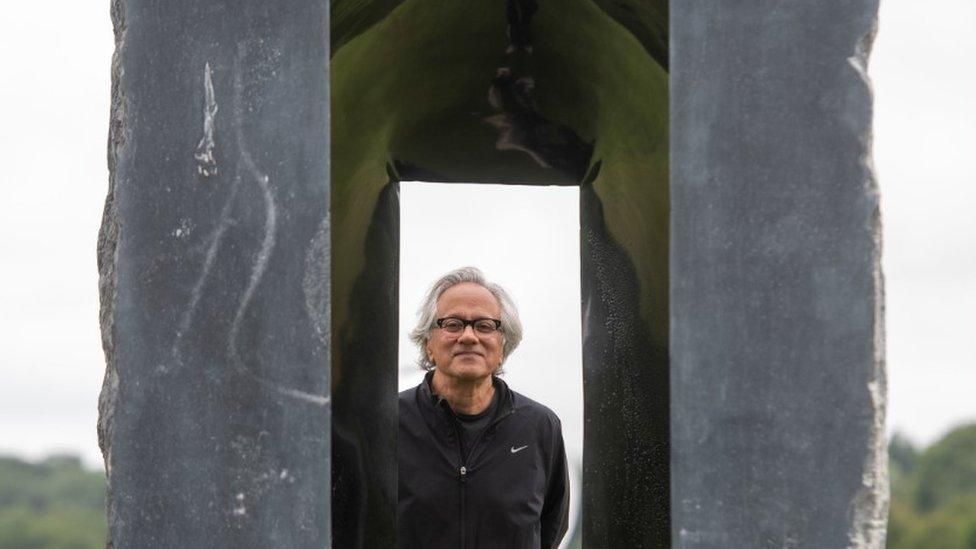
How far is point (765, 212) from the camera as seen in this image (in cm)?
337

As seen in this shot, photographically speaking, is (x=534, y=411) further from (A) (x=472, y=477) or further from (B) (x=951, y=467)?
(B) (x=951, y=467)

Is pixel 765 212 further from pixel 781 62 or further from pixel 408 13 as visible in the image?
pixel 408 13

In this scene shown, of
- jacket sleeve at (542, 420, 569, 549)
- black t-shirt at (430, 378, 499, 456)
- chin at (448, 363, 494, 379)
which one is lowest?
jacket sleeve at (542, 420, 569, 549)

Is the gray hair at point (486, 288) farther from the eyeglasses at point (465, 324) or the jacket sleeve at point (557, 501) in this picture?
the jacket sleeve at point (557, 501)

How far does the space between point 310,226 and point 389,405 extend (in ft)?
6.82

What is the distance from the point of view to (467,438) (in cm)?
501

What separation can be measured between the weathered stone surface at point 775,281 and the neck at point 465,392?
5.45 ft

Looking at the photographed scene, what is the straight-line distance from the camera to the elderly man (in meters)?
4.89

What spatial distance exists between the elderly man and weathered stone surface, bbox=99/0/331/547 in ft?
5.05

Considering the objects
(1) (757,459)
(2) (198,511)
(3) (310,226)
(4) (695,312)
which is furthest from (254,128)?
(1) (757,459)

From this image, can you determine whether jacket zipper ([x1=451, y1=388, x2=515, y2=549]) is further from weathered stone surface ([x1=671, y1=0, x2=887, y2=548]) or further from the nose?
weathered stone surface ([x1=671, y1=0, x2=887, y2=548])

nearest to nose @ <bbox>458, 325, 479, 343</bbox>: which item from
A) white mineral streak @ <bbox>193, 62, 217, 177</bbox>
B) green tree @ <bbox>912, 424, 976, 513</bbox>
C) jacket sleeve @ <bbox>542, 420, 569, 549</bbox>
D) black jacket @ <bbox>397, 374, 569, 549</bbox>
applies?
black jacket @ <bbox>397, 374, 569, 549</bbox>

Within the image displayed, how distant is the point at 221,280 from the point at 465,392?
1.76m

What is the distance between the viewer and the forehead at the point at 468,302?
4.87 meters
